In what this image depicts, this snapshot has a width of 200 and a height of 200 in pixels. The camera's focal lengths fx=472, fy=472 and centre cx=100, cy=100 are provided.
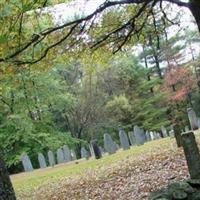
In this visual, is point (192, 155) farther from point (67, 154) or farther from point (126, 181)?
point (67, 154)

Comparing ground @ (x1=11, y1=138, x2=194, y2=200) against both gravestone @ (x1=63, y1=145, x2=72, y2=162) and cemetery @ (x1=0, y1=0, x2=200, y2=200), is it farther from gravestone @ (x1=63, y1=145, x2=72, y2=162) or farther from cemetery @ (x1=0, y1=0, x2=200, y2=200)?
gravestone @ (x1=63, y1=145, x2=72, y2=162)

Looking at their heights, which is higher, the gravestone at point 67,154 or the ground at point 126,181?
the gravestone at point 67,154

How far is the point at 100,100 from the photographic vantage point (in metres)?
39.6

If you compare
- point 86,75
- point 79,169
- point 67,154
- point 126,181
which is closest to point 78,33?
point 126,181

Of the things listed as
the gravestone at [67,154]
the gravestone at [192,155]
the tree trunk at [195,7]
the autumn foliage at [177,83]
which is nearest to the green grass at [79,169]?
the tree trunk at [195,7]

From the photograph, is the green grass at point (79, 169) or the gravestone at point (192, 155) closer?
the gravestone at point (192, 155)

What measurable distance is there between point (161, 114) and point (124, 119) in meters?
3.25

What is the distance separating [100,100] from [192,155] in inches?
1221

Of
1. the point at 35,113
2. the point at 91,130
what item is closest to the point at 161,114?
the point at 91,130

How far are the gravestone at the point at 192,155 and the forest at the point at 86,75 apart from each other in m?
4.46

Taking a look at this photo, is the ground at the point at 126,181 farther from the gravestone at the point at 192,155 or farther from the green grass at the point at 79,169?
the green grass at the point at 79,169

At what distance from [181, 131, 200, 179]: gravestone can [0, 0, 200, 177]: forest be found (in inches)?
176

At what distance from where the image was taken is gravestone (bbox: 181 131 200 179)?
853 centimetres

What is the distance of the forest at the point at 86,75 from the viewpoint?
12.9m
